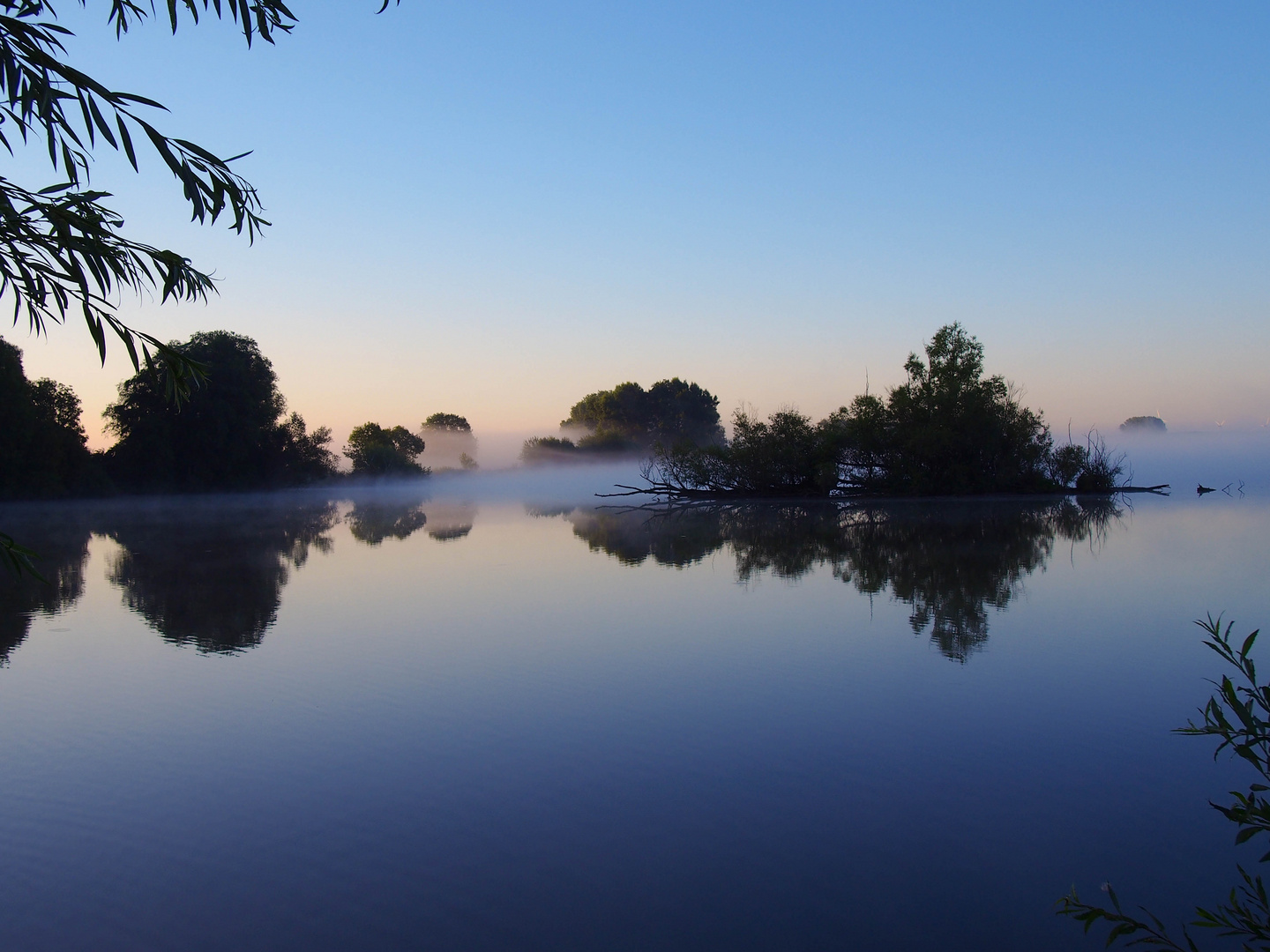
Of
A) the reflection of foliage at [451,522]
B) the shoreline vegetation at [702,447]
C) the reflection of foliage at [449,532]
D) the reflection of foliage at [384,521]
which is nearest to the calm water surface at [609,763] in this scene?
the reflection of foliage at [449,532]

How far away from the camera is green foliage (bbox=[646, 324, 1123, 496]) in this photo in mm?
35156

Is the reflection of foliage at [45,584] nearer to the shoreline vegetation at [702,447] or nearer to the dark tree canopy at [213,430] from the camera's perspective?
the shoreline vegetation at [702,447]

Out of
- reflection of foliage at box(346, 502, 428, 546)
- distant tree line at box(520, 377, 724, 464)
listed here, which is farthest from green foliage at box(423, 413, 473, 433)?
reflection of foliage at box(346, 502, 428, 546)

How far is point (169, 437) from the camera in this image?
48.9 metres

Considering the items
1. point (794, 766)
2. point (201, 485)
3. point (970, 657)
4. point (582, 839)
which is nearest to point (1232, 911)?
point (582, 839)

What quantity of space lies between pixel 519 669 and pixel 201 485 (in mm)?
48017

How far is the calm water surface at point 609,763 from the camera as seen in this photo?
12.0 ft

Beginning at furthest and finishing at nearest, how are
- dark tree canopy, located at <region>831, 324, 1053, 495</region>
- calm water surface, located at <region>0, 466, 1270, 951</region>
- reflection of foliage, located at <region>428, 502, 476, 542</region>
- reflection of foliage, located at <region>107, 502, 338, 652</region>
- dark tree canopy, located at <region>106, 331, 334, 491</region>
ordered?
1. dark tree canopy, located at <region>106, 331, 334, 491</region>
2. dark tree canopy, located at <region>831, 324, 1053, 495</region>
3. reflection of foliage, located at <region>428, 502, 476, 542</region>
4. reflection of foliage, located at <region>107, 502, 338, 652</region>
5. calm water surface, located at <region>0, 466, 1270, 951</region>

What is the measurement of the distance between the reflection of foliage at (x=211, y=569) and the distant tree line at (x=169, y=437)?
15.4 metres

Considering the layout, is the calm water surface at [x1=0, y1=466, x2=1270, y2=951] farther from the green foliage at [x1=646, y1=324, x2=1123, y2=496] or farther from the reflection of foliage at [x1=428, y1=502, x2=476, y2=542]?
the green foliage at [x1=646, y1=324, x2=1123, y2=496]

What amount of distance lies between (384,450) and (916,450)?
154 feet

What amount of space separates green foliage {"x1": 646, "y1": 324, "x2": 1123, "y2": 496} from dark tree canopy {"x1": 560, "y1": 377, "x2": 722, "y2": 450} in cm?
5876

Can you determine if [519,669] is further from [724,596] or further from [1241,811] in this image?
[1241,811]

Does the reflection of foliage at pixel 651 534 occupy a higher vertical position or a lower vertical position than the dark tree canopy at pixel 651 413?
lower
